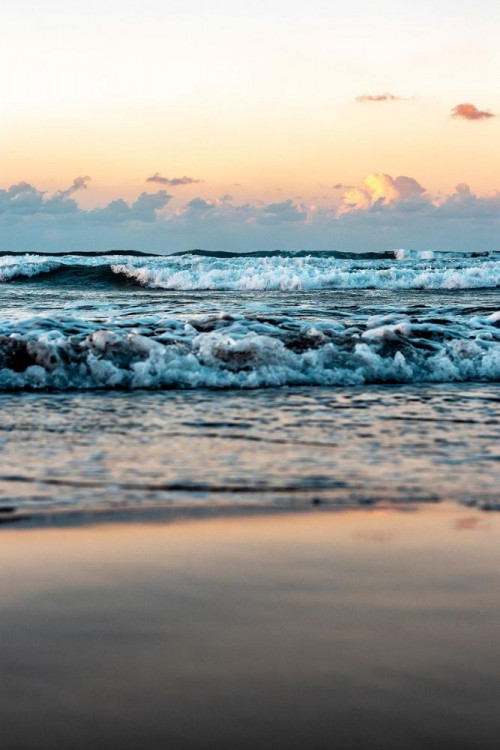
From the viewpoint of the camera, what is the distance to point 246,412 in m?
6.01

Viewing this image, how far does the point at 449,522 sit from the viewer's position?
321 cm

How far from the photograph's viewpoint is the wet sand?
66.3 inches

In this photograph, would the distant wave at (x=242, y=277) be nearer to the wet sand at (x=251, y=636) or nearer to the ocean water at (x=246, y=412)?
the ocean water at (x=246, y=412)

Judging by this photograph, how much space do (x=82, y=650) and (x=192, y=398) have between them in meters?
4.70

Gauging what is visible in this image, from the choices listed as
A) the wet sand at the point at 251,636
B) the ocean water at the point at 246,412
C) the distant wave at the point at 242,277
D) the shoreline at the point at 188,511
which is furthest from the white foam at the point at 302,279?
the wet sand at the point at 251,636

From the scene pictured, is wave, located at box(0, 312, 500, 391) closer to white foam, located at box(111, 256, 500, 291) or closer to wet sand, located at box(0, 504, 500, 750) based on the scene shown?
wet sand, located at box(0, 504, 500, 750)

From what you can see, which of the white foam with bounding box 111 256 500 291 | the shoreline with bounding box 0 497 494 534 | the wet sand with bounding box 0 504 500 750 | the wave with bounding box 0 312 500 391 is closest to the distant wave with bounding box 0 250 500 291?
the white foam with bounding box 111 256 500 291

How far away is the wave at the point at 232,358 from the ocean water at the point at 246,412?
0.02 meters

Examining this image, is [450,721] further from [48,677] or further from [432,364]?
[432,364]

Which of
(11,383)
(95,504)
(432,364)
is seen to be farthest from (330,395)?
(95,504)

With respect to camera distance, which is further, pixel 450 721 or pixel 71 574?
pixel 71 574

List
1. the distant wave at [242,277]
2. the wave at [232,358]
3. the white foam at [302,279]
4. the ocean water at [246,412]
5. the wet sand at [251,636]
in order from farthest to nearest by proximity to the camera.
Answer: the distant wave at [242,277]
the white foam at [302,279]
the wave at [232,358]
the ocean water at [246,412]
the wet sand at [251,636]

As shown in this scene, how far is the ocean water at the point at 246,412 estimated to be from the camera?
151 inches

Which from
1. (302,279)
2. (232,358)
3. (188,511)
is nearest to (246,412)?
(232,358)
